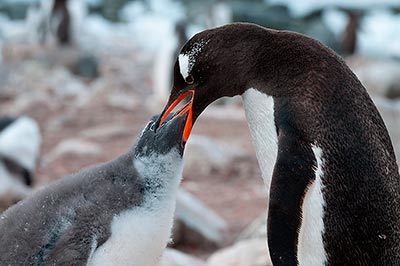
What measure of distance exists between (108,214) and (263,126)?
1.66ft

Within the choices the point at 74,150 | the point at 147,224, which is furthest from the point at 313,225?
the point at 74,150

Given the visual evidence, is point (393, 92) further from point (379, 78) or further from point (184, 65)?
point (184, 65)

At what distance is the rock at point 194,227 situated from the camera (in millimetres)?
4898

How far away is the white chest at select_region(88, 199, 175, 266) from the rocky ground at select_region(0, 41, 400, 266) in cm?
116

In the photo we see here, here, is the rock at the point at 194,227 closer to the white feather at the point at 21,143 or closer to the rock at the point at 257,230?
the rock at the point at 257,230

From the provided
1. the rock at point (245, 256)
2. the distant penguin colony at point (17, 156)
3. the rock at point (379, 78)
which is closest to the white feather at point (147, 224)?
the rock at point (245, 256)

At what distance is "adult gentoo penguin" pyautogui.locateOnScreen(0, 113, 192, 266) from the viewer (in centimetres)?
246

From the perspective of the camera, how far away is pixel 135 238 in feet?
8.16

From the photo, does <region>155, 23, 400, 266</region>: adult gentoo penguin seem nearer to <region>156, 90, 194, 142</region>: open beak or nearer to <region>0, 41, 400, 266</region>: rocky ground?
<region>156, 90, 194, 142</region>: open beak

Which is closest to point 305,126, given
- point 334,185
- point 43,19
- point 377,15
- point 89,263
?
point 334,185

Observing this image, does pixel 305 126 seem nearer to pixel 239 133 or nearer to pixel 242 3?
pixel 239 133

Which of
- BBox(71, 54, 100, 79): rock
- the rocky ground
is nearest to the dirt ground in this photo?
the rocky ground

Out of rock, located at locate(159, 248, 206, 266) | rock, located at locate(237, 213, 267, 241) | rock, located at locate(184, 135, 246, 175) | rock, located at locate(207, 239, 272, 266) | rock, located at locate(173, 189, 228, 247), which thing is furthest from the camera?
rock, located at locate(184, 135, 246, 175)

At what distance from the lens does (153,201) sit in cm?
254
